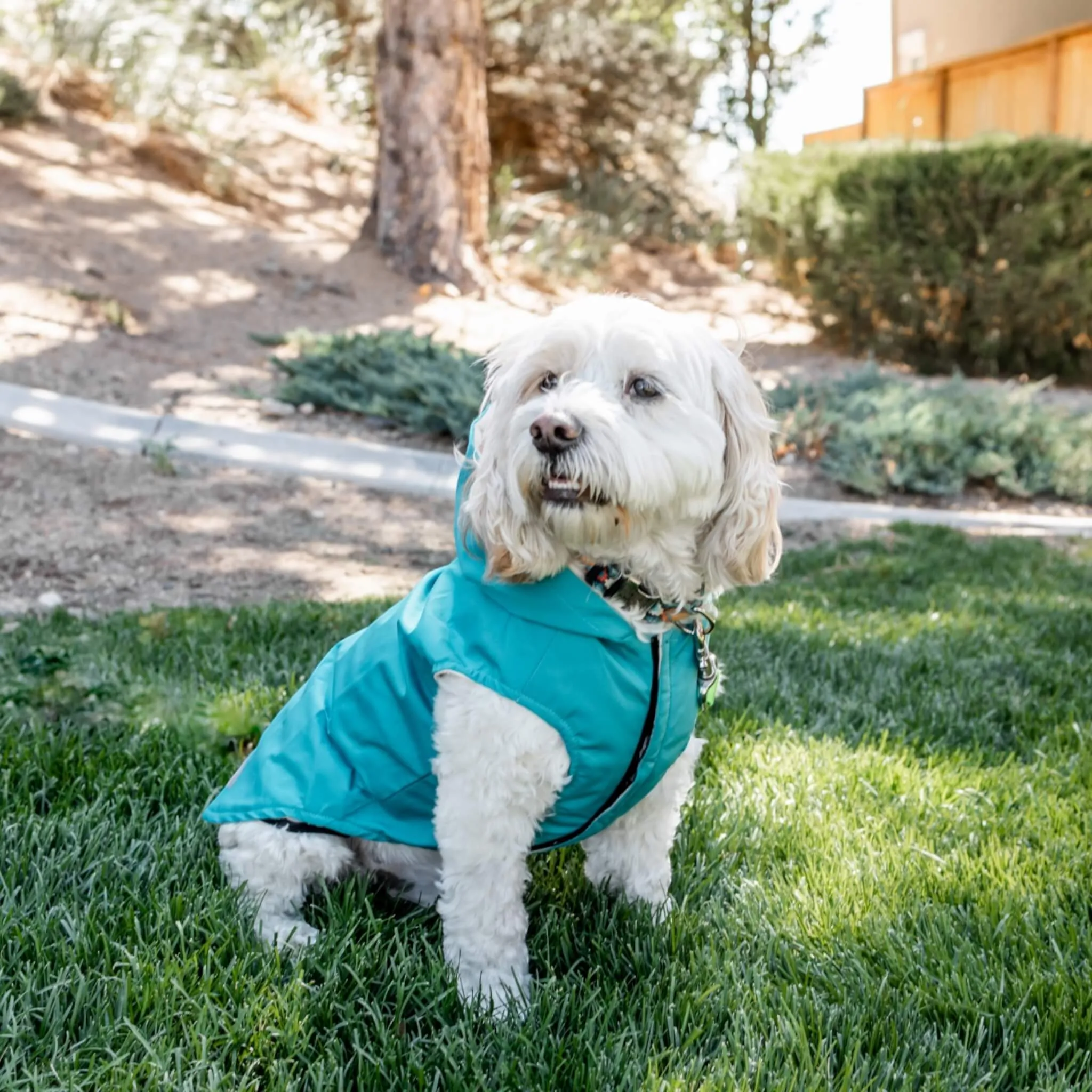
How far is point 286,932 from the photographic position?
8.13 ft

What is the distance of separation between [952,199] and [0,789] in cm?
1002

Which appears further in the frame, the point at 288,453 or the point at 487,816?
the point at 288,453

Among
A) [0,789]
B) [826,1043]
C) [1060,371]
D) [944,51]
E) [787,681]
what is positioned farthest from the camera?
[944,51]

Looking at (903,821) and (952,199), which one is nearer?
(903,821)

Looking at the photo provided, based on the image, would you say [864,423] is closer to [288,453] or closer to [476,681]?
[288,453]

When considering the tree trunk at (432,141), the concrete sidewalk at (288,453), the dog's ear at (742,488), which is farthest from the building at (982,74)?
the dog's ear at (742,488)

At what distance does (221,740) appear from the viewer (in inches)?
131

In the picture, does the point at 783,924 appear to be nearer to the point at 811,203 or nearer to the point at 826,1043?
the point at 826,1043

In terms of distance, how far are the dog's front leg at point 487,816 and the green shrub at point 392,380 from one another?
198 inches

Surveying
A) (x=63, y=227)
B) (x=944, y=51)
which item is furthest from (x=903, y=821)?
(x=944, y=51)

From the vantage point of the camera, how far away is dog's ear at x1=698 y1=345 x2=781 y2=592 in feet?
8.23

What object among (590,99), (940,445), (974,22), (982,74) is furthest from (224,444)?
(974,22)

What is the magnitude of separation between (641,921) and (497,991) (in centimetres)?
37

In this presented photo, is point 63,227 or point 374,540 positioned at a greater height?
point 63,227
